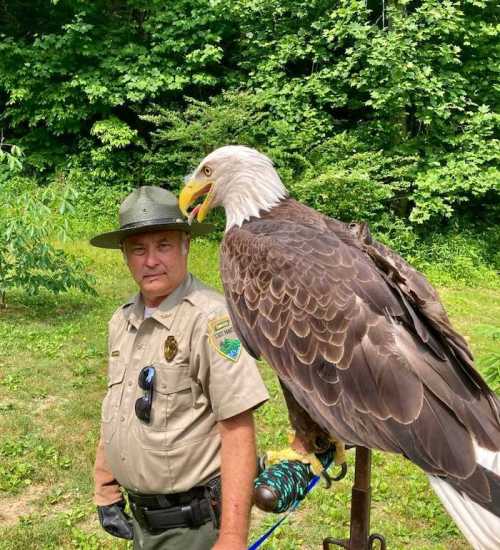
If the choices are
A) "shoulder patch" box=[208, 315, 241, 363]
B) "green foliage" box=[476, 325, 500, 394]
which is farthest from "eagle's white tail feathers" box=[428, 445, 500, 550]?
"green foliage" box=[476, 325, 500, 394]

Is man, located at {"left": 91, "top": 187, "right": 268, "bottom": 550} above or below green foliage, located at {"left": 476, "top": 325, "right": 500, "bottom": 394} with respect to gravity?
above

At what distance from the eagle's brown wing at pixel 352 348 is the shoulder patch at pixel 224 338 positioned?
0.12 meters

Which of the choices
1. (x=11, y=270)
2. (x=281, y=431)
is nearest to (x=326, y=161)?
(x=11, y=270)

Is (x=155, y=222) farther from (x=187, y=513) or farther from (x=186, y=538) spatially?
(x=186, y=538)

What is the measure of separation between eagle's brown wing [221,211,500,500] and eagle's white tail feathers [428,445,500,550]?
0.05m

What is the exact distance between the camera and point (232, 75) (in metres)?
15.7

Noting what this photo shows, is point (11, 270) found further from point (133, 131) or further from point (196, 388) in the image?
point (133, 131)

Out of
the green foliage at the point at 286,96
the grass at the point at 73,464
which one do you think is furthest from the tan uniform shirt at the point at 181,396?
the green foliage at the point at 286,96

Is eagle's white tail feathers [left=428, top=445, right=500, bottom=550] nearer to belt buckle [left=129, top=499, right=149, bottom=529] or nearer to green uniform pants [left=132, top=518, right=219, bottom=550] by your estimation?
green uniform pants [left=132, top=518, right=219, bottom=550]

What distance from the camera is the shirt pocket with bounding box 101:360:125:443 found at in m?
A: 2.73

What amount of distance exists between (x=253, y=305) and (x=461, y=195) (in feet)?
43.6

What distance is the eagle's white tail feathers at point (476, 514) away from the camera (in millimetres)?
1705

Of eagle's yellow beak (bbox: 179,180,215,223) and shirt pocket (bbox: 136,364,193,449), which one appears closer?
shirt pocket (bbox: 136,364,193,449)

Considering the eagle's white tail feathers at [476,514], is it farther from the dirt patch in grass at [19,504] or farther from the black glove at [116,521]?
the dirt patch in grass at [19,504]
